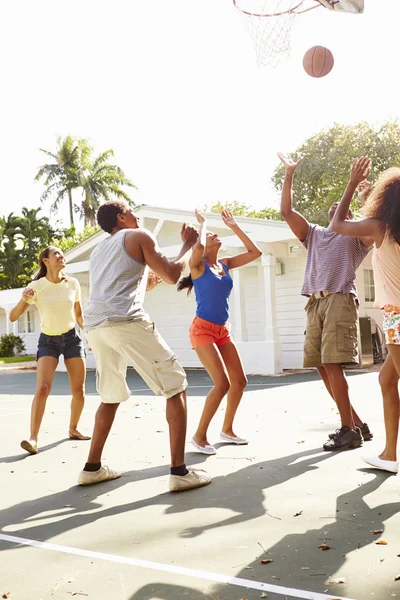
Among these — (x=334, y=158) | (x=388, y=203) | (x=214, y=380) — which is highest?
(x=334, y=158)

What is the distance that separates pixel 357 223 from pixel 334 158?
3650 cm

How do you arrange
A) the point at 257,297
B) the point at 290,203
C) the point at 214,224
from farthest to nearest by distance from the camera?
the point at 257,297 → the point at 214,224 → the point at 290,203

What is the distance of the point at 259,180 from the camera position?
148 ft

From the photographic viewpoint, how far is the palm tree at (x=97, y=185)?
46.7m

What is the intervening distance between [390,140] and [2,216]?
25.4 meters

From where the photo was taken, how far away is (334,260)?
6105 millimetres

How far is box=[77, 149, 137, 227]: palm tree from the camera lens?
46.7 metres

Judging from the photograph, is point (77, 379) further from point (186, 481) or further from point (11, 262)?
point (11, 262)

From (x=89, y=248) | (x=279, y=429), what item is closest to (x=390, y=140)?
(x=89, y=248)

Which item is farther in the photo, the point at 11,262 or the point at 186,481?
the point at 11,262

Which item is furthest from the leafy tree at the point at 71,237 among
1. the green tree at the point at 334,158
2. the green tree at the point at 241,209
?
the green tree at the point at 334,158

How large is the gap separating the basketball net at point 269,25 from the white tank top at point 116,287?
4.87m

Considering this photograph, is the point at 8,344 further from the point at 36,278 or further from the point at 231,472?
the point at 231,472

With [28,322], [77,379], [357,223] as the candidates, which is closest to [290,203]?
[357,223]
